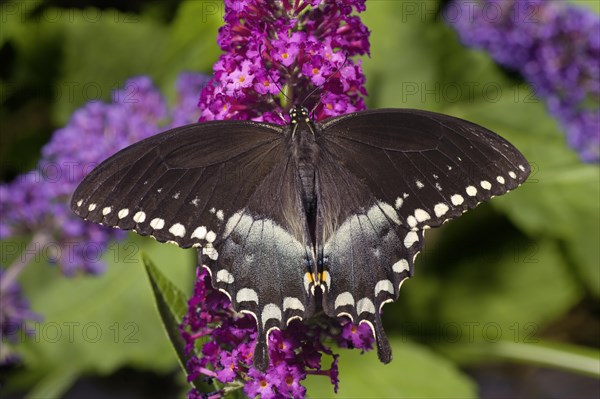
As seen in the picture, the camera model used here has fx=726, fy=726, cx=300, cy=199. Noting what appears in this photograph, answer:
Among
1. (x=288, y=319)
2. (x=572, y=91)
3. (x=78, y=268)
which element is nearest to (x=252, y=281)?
(x=288, y=319)

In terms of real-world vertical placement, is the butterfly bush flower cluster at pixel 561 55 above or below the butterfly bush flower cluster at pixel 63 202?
above

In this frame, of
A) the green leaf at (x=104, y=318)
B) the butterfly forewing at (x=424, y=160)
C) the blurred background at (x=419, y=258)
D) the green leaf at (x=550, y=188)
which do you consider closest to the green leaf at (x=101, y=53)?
the blurred background at (x=419, y=258)

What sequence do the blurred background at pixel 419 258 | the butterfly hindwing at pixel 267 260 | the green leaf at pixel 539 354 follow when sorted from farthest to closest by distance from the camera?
the blurred background at pixel 419 258
the green leaf at pixel 539 354
the butterfly hindwing at pixel 267 260

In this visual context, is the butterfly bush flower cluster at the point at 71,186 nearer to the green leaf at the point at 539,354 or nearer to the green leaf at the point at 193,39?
the green leaf at the point at 193,39

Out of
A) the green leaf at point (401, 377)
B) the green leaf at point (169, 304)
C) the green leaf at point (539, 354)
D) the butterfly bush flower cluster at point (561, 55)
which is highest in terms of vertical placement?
the butterfly bush flower cluster at point (561, 55)

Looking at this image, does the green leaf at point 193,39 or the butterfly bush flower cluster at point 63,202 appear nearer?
the butterfly bush flower cluster at point 63,202

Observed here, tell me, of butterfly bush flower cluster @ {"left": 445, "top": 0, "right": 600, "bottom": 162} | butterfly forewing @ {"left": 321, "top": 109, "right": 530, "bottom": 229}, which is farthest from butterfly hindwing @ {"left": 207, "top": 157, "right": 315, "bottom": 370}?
butterfly bush flower cluster @ {"left": 445, "top": 0, "right": 600, "bottom": 162}

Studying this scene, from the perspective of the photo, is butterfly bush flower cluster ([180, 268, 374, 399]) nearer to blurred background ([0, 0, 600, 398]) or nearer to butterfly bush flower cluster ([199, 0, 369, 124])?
butterfly bush flower cluster ([199, 0, 369, 124])
